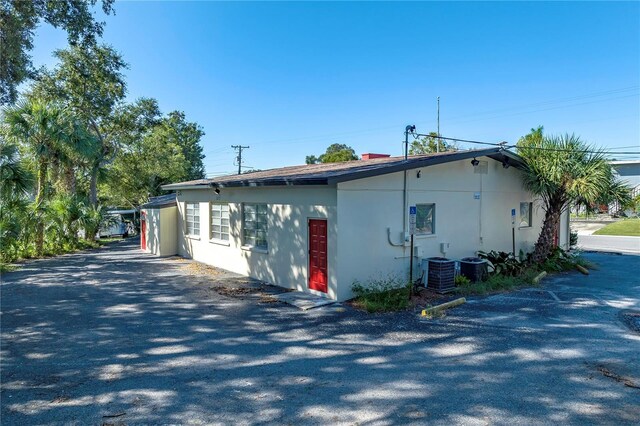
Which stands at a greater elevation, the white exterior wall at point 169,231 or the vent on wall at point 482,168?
the vent on wall at point 482,168

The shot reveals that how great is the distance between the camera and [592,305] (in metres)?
8.66

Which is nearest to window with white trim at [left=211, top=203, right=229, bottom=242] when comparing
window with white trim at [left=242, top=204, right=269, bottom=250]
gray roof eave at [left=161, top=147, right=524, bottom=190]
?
gray roof eave at [left=161, top=147, right=524, bottom=190]

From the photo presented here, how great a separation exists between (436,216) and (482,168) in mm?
2602

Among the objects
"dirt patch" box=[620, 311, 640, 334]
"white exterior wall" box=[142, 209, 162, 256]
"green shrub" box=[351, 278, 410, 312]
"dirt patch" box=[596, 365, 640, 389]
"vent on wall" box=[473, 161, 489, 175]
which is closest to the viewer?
"dirt patch" box=[596, 365, 640, 389]

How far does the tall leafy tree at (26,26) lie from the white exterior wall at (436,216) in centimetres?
801

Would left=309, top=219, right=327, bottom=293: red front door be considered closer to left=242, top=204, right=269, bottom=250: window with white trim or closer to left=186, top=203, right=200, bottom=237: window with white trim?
left=242, top=204, right=269, bottom=250: window with white trim

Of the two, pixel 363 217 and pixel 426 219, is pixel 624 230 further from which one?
pixel 363 217

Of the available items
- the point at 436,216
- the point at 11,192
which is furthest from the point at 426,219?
the point at 11,192

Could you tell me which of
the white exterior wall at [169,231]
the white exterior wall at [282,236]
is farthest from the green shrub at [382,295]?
the white exterior wall at [169,231]

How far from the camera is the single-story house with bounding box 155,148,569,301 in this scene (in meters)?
8.98

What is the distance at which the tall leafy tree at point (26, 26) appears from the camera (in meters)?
9.18

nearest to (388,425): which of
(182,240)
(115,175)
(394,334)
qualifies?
(394,334)

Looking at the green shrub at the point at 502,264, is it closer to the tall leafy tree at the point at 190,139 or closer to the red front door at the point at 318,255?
the red front door at the point at 318,255

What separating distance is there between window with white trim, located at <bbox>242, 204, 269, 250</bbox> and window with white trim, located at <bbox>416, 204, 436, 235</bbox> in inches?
167
